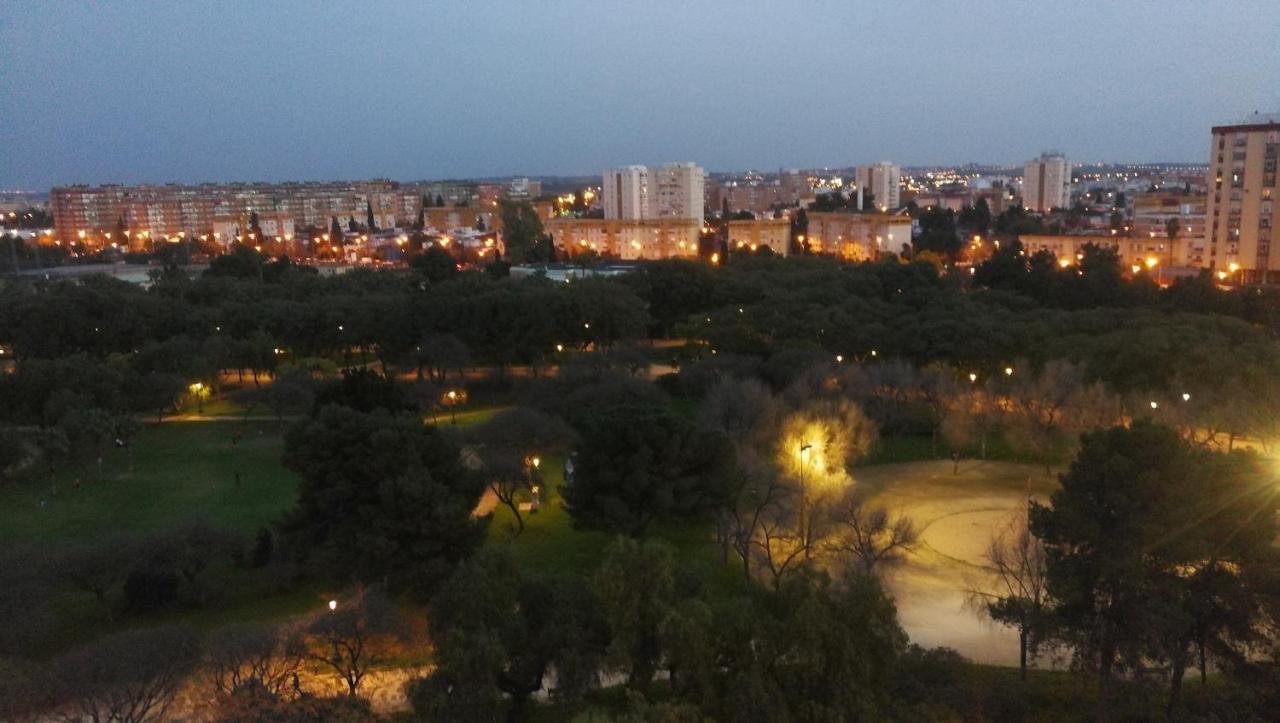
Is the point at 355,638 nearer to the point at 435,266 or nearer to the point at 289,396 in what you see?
the point at 289,396

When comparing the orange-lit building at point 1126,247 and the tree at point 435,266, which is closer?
the tree at point 435,266

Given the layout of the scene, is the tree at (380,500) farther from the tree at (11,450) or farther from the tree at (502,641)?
the tree at (11,450)

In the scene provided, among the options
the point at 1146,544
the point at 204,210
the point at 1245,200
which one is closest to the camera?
the point at 1146,544

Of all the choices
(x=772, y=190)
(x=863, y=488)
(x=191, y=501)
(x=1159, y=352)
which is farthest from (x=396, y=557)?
(x=772, y=190)

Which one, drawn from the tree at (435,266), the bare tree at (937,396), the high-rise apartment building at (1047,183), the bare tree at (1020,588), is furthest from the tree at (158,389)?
the high-rise apartment building at (1047,183)

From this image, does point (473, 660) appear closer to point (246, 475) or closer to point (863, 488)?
point (863, 488)

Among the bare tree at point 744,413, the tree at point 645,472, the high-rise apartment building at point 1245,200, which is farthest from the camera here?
the high-rise apartment building at point 1245,200

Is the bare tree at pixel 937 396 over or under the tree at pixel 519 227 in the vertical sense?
under

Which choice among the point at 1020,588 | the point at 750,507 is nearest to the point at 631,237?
the point at 750,507
